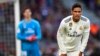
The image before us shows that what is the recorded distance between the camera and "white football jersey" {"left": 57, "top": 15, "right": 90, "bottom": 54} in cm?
1102

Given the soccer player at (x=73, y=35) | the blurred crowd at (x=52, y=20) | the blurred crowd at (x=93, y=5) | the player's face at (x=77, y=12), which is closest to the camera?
the player's face at (x=77, y=12)

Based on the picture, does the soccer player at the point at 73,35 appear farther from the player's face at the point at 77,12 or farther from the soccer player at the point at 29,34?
the soccer player at the point at 29,34

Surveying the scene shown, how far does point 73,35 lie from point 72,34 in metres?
0.03

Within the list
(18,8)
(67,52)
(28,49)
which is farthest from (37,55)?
(67,52)

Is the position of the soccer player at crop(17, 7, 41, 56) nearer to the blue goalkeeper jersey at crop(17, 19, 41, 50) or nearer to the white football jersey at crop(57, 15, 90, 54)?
Result: the blue goalkeeper jersey at crop(17, 19, 41, 50)

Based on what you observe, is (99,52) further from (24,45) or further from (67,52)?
(67,52)

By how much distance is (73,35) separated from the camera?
11047 mm

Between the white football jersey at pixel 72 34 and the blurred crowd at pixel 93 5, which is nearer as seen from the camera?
the white football jersey at pixel 72 34

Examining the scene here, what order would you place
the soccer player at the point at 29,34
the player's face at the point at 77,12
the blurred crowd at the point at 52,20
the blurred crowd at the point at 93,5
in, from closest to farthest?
the player's face at the point at 77,12, the soccer player at the point at 29,34, the blurred crowd at the point at 52,20, the blurred crowd at the point at 93,5

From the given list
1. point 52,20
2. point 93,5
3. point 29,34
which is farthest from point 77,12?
point 93,5

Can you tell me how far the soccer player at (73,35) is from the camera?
11.0 metres

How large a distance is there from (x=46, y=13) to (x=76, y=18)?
8186mm

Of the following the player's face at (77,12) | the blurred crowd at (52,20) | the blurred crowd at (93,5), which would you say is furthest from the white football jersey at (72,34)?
the blurred crowd at (93,5)

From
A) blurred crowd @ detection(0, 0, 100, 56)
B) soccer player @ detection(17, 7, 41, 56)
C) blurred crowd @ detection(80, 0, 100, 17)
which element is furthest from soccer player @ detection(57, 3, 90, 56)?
blurred crowd @ detection(80, 0, 100, 17)
